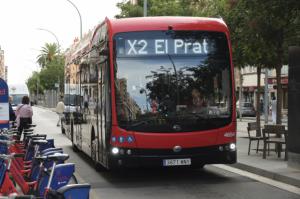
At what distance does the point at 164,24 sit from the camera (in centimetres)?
1121

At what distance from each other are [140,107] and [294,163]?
3.58 metres

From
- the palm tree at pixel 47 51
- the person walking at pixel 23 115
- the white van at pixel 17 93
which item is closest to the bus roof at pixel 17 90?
the white van at pixel 17 93

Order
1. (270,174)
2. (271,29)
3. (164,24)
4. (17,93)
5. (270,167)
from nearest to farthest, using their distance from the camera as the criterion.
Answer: (164,24) < (270,174) < (270,167) < (271,29) < (17,93)

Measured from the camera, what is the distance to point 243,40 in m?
17.6

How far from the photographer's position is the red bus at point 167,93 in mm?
10727

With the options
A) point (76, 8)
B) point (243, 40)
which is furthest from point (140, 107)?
point (76, 8)

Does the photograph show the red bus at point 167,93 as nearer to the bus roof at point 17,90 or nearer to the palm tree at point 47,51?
the bus roof at point 17,90

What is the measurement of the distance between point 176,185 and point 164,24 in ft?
9.71

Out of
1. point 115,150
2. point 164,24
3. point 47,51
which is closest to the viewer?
point 115,150

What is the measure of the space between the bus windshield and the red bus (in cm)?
2

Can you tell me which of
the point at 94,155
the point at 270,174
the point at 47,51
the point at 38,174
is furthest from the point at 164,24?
the point at 47,51

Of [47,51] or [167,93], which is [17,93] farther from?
[47,51]

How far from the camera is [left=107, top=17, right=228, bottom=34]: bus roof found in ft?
36.3

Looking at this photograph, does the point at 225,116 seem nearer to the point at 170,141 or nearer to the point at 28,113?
the point at 170,141
